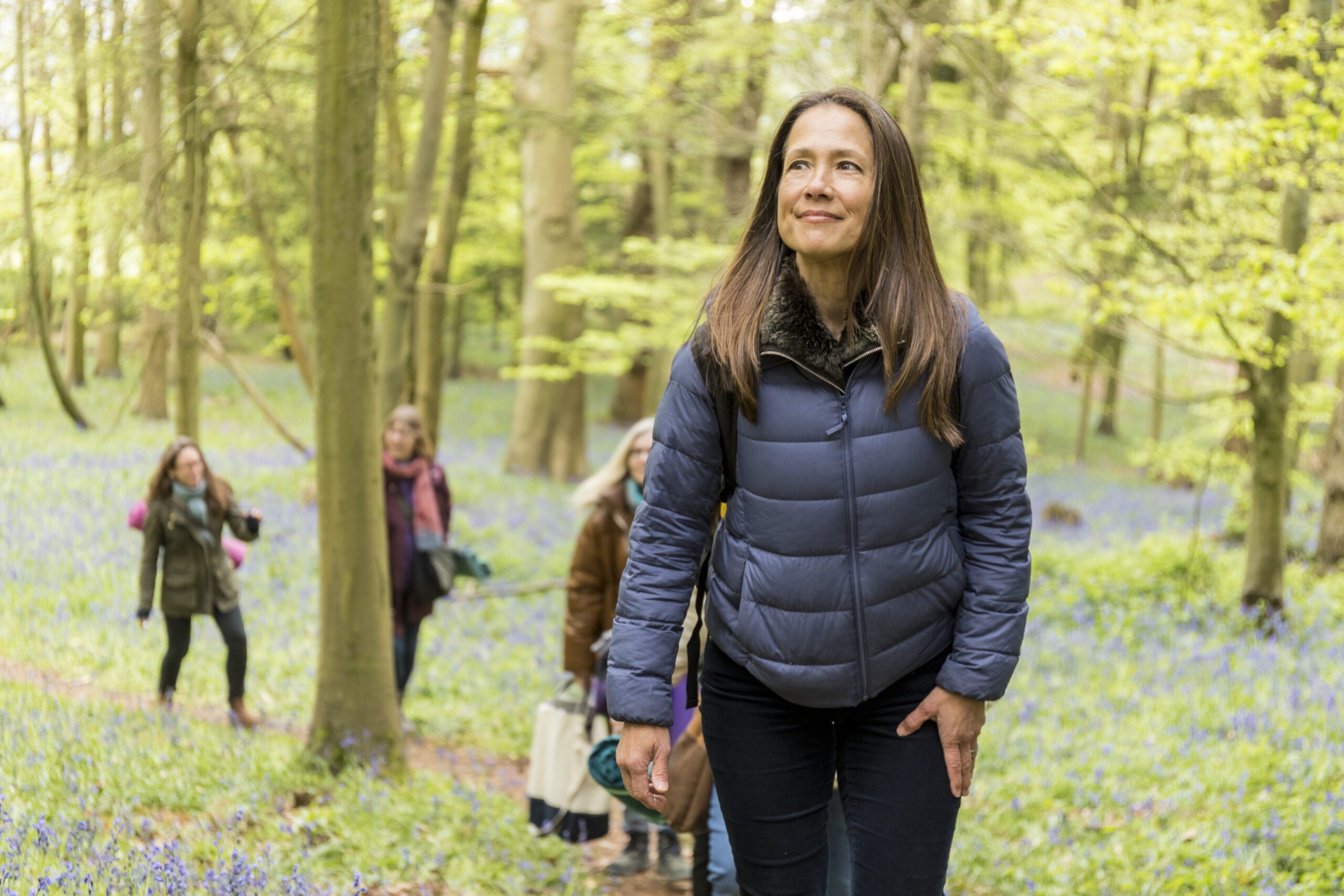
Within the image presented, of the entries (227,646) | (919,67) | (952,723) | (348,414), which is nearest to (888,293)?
(952,723)

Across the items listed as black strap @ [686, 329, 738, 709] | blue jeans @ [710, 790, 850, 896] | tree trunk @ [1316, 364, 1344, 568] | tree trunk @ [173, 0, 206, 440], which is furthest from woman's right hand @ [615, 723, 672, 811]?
tree trunk @ [1316, 364, 1344, 568]

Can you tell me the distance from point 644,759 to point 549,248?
14.7 meters

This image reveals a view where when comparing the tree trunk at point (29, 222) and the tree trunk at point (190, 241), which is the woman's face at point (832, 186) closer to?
the tree trunk at point (29, 222)

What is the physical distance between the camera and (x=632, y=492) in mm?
5164

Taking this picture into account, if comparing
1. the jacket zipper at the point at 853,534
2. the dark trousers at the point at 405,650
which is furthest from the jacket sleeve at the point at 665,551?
the dark trousers at the point at 405,650

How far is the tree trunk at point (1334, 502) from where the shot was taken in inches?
426

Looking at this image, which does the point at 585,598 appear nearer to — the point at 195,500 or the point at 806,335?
the point at 195,500

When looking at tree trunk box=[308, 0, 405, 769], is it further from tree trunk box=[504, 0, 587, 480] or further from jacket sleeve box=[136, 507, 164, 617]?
tree trunk box=[504, 0, 587, 480]

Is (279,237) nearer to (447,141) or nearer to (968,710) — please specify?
(447,141)

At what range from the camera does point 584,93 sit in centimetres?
1650

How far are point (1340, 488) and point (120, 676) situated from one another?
10680 millimetres

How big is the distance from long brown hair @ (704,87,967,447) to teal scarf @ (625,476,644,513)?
2.65m

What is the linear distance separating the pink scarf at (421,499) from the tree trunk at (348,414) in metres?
1.55

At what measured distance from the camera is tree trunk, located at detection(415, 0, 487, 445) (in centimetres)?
1077
